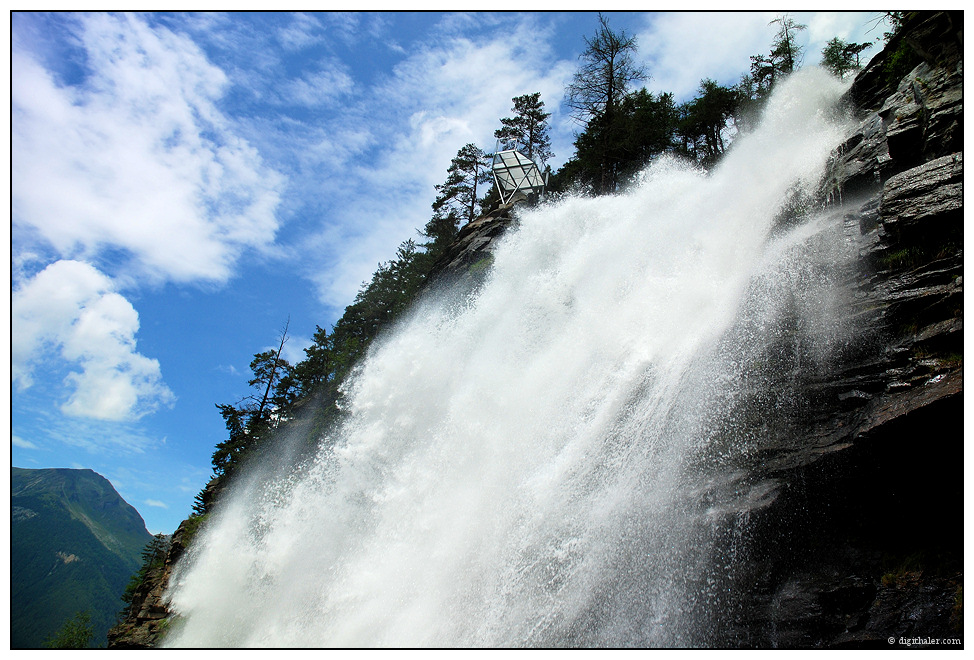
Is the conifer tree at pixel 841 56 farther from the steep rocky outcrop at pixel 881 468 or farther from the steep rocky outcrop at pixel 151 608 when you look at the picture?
the steep rocky outcrop at pixel 151 608

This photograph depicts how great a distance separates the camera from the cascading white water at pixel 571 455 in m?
7.71

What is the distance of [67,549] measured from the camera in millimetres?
111188

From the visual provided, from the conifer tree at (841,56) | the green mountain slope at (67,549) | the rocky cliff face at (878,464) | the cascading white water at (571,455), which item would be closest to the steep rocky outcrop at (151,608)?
the cascading white water at (571,455)

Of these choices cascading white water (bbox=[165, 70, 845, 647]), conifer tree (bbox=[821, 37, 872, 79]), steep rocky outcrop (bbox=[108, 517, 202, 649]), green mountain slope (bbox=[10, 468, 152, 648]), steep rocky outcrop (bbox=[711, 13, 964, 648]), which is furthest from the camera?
green mountain slope (bbox=[10, 468, 152, 648])

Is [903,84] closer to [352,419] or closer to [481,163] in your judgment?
[352,419]

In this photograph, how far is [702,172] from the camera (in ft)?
59.0

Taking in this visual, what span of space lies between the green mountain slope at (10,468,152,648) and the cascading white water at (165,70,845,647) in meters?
73.8

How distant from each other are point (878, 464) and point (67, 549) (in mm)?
159013

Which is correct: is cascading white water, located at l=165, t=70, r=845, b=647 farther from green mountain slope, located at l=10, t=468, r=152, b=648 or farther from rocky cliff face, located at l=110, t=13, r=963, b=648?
green mountain slope, located at l=10, t=468, r=152, b=648

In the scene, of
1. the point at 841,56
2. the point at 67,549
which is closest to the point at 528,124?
the point at 841,56

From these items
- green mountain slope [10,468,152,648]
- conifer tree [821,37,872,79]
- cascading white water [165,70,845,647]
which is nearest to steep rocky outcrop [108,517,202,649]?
cascading white water [165,70,845,647]

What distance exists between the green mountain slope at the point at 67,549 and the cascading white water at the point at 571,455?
73753 millimetres

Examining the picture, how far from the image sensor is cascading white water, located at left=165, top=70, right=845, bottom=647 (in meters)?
7.71

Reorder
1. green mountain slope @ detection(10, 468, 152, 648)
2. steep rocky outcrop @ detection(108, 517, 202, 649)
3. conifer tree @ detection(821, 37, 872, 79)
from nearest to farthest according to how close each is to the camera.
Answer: steep rocky outcrop @ detection(108, 517, 202, 649), conifer tree @ detection(821, 37, 872, 79), green mountain slope @ detection(10, 468, 152, 648)
